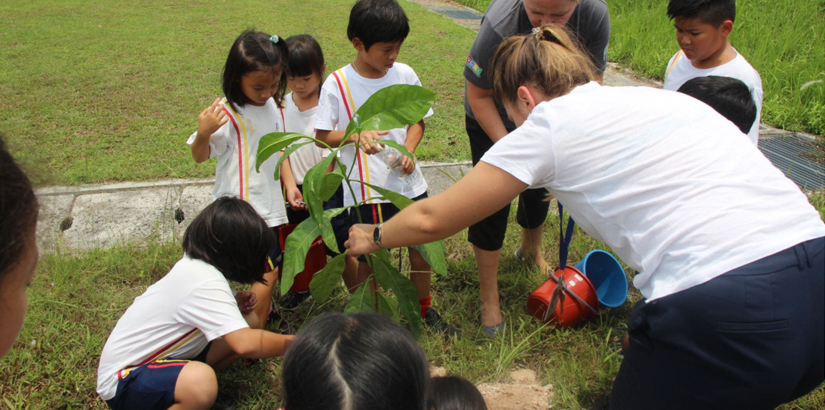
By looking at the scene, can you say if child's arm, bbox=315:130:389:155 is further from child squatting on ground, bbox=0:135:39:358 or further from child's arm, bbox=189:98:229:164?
child squatting on ground, bbox=0:135:39:358

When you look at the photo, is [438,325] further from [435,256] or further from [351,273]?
[435,256]

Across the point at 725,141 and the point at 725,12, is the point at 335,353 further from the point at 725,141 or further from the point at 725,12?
the point at 725,12

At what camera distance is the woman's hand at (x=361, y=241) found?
182 cm

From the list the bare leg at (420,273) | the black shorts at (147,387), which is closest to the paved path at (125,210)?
the bare leg at (420,273)

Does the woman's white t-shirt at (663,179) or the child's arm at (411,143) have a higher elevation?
the woman's white t-shirt at (663,179)

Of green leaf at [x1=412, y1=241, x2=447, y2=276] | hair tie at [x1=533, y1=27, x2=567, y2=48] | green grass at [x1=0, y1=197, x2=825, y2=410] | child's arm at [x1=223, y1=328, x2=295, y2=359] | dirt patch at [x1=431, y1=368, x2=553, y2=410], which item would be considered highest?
hair tie at [x1=533, y1=27, x2=567, y2=48]

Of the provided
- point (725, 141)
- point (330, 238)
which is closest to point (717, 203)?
point (725, 141)

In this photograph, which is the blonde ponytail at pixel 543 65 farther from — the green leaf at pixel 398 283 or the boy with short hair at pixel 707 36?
the boy with short hair at pixel 707 36

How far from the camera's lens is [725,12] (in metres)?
2.73

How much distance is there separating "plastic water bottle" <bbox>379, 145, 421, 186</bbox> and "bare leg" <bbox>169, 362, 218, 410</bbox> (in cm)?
108

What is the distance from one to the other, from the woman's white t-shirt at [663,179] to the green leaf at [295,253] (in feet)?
2.33

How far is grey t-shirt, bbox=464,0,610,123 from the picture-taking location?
233 cm

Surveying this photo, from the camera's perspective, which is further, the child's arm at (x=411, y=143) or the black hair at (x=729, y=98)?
the child's arm at (x=411, y=143)

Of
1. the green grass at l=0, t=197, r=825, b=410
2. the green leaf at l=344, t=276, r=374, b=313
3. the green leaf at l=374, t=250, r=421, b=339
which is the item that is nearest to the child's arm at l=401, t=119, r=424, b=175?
the green leaf at l=374, t=250, r=421, b=339
